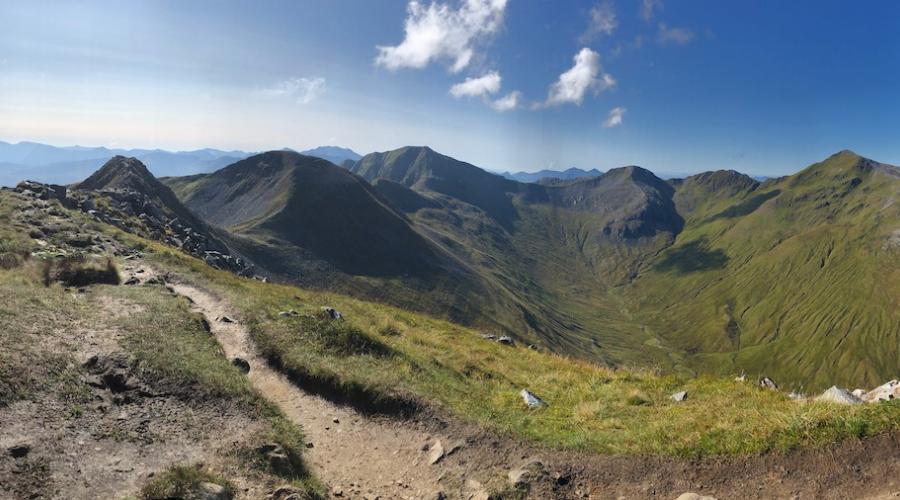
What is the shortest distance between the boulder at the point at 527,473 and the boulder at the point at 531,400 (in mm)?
4819

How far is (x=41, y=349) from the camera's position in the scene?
16.1 metres

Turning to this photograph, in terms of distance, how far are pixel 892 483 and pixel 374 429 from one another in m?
14.9

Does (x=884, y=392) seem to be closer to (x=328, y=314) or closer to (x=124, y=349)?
(x=328, y=314)

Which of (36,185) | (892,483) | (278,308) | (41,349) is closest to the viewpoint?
(892,483)

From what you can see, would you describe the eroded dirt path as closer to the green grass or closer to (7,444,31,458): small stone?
the green grass

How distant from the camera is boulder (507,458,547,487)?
12758 mm

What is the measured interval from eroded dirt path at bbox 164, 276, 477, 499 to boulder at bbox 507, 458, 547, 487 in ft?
4.33

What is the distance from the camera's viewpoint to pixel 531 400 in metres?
18.8

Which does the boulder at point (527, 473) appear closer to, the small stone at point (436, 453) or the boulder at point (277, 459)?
the small stone at point (436, 453)

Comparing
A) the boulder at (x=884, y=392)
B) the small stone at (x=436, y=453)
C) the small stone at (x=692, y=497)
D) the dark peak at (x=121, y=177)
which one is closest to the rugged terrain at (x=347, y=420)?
the small stone at (x=436, y=453)

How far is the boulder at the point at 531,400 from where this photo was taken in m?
18.4

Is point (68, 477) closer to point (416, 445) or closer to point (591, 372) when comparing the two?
point (416, 445)

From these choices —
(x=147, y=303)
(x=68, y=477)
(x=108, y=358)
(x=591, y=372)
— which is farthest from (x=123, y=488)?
(x=591, y=372)

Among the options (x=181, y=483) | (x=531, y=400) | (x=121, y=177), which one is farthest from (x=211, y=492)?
(x=121, y=177)
